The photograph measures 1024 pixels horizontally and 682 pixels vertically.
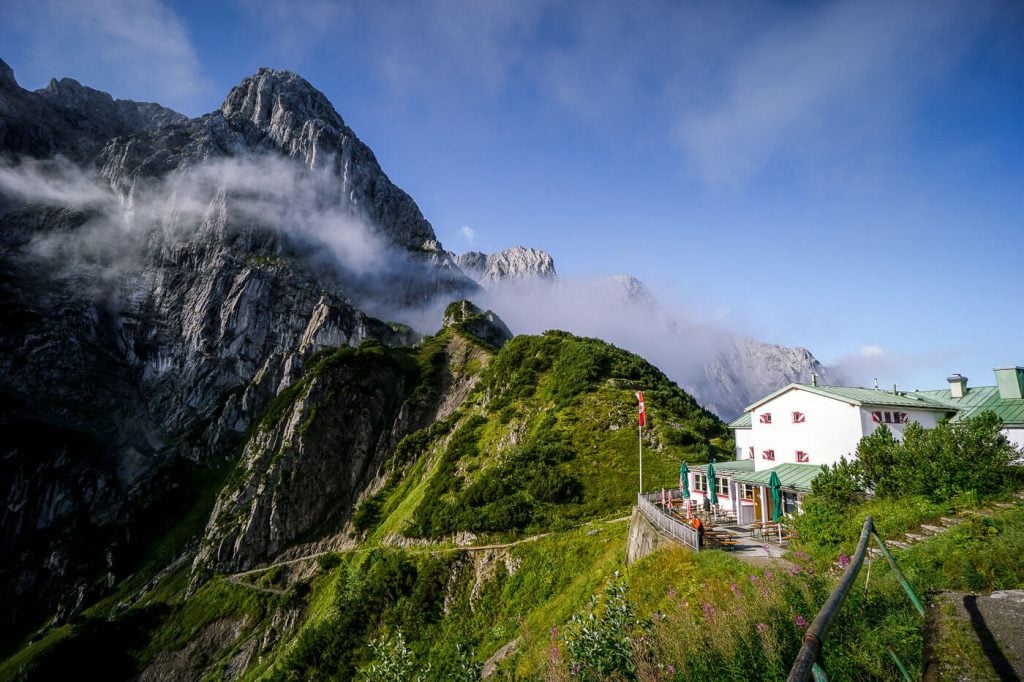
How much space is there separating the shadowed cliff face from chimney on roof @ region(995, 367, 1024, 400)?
118 meters

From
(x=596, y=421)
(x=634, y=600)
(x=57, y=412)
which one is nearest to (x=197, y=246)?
(x=57, y=412)

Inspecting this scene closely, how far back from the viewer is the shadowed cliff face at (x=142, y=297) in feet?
335

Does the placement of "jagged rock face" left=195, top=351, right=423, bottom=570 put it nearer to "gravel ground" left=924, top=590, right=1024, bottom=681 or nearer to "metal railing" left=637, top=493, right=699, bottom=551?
"metal railing" left=637, top=493, right=699, bottom=551

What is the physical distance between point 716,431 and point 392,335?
121848 millimetres

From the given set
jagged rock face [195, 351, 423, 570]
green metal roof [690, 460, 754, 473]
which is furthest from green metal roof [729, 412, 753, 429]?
jagged rock face [195, 351, 423, 570]

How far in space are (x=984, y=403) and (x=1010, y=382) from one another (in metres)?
1.76

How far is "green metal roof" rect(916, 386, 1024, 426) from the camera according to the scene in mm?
26906

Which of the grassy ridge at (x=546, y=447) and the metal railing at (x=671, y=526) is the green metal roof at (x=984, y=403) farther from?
the metal railing at (x=671, y=526)

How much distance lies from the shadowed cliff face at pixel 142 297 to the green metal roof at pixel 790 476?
339 feet

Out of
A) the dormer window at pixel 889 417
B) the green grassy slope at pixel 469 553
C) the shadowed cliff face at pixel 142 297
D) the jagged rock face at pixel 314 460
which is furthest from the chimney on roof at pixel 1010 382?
the shadowed cliff face at pixel 142 297

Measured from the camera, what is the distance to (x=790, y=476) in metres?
28.5

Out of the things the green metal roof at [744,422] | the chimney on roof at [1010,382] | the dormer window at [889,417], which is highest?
the chimney on roof at [1010,382]

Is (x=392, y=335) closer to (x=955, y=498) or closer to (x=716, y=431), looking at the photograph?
(x=716, y=431)

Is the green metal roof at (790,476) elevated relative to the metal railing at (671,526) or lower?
elevated
